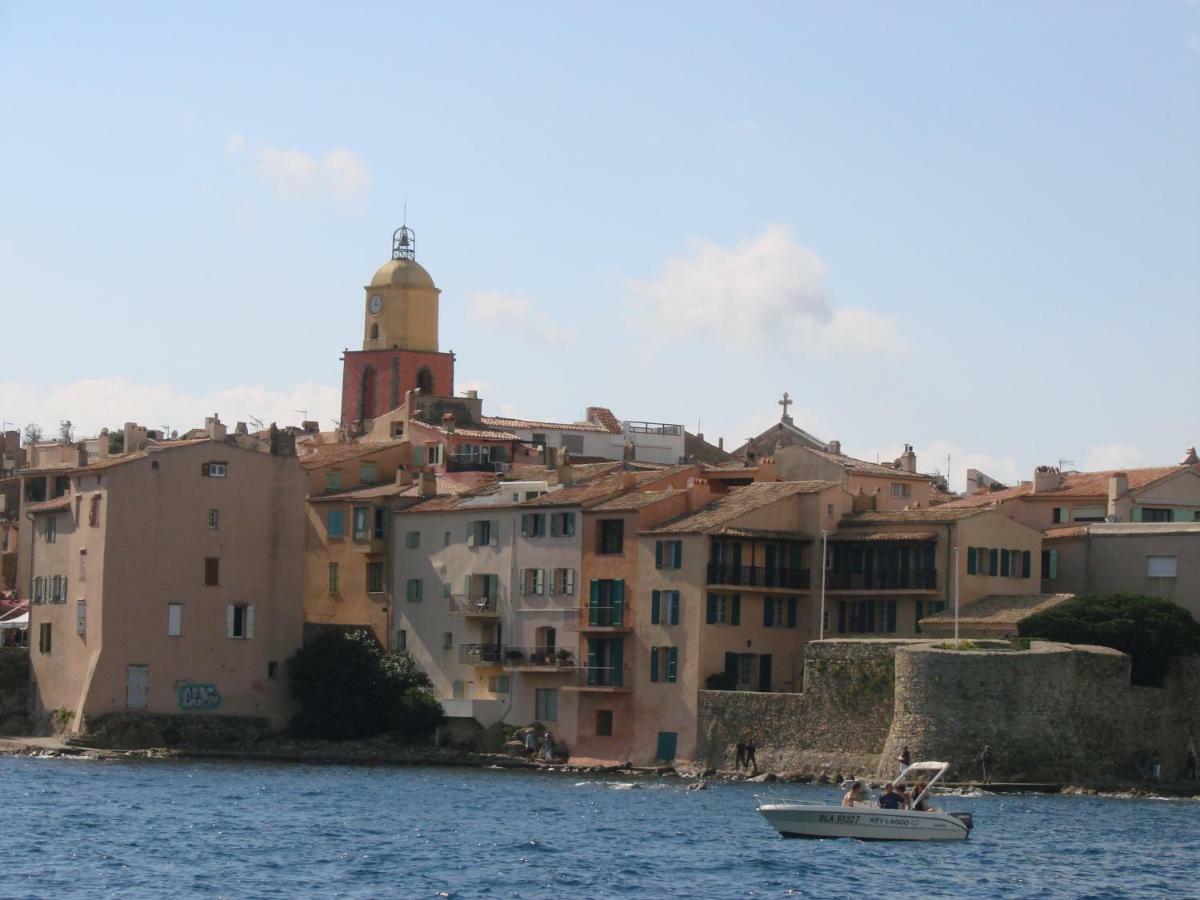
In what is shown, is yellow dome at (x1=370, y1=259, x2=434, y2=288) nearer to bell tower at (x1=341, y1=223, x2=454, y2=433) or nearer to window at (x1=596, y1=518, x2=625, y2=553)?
bell tower at (x1=341, y1=223, x2=454, y2=433)

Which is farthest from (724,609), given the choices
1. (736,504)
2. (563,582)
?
(563,582)

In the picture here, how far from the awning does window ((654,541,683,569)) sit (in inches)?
227

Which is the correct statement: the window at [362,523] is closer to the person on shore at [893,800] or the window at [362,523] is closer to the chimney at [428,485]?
the chimney at [428,485]

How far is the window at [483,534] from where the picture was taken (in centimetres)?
9531

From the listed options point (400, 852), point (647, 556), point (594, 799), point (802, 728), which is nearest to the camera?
point (400, 852)

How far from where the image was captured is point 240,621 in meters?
94.9

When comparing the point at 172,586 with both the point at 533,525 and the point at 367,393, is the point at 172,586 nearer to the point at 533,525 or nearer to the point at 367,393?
the point at 533,525

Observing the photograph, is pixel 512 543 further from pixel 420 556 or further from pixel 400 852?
pixel 400 852

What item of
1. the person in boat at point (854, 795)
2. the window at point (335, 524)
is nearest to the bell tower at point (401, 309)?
the window at point (335, 524)

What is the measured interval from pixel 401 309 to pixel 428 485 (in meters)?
27.5

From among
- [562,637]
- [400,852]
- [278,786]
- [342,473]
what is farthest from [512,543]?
[400,852]

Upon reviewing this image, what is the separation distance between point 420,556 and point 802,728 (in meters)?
20.5

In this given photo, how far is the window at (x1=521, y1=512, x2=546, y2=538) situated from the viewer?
93.6 meters

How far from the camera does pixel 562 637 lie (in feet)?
303
